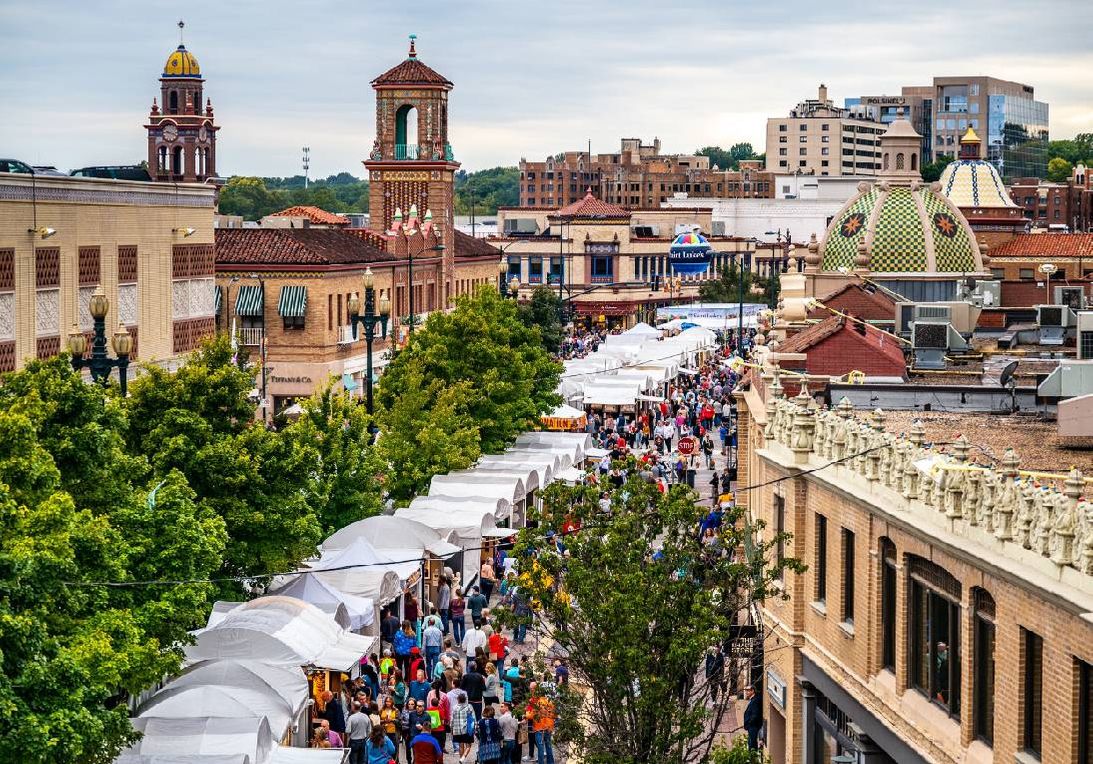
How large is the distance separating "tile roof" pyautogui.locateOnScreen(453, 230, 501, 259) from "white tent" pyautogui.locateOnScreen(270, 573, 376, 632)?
76432 mm

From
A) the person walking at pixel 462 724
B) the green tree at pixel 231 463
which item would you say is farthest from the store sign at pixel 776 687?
the green tree at pixel 231 463

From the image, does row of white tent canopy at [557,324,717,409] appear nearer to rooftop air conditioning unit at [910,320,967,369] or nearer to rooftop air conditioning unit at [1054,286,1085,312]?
rooftop air conditioning unit at [1054,286,1085,312]

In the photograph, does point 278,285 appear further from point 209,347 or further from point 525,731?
point 525,731

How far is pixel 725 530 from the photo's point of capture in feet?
73.9

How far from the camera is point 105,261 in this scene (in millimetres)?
52625

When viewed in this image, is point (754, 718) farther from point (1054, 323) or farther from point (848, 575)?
point (1054, 323)

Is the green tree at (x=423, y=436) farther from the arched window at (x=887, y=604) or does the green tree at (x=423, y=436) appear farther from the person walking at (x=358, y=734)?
the arched window at (x=887, y=604)

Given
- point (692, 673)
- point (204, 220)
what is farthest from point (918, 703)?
point (204, 220)

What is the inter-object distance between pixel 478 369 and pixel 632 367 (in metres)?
26.9

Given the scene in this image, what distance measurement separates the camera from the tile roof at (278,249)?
2832 inches

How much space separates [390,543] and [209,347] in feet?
16.3

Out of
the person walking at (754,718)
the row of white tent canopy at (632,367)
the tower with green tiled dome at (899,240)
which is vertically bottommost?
the person walking at (754,718)

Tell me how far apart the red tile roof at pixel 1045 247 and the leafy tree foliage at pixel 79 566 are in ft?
245

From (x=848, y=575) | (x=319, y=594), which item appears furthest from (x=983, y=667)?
(x=319, y=594)
